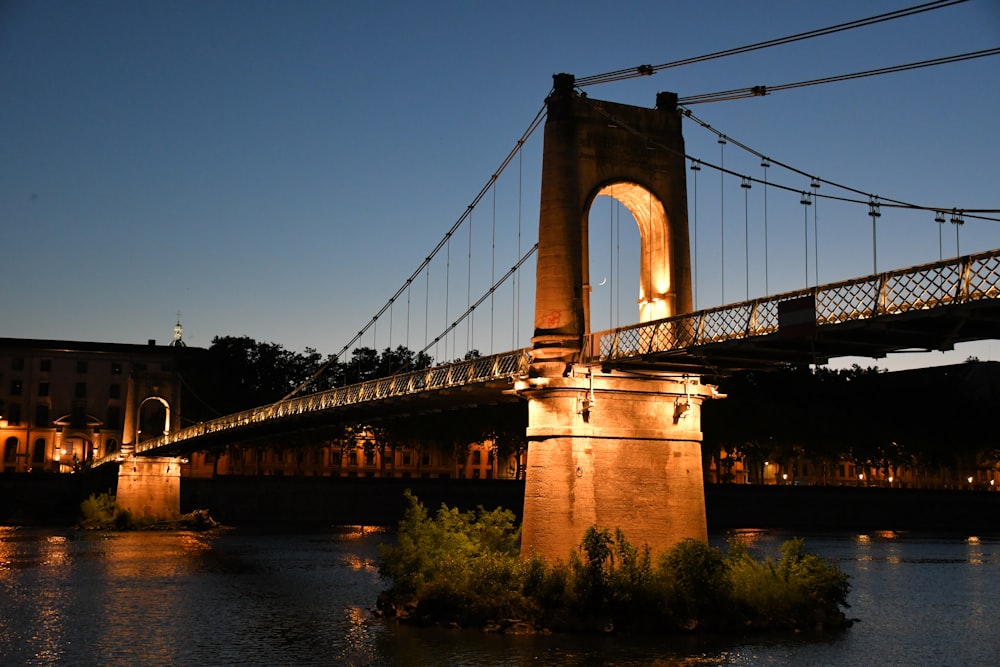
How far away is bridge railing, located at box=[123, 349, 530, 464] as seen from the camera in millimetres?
38406

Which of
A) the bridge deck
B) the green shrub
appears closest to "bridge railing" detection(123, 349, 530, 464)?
the bridge deck

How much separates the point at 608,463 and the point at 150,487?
196 ft

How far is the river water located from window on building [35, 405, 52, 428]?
6291cm

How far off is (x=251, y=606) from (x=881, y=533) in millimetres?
67677

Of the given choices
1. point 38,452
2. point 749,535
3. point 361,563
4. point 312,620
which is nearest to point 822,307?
point 312,620

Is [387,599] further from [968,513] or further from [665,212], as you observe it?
[968,513]

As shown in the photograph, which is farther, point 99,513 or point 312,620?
point 99,513

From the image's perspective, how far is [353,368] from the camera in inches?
4631

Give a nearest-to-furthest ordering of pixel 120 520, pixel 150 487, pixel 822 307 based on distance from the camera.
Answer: pixel 822 307
pixel 120 520
pixel 150 487

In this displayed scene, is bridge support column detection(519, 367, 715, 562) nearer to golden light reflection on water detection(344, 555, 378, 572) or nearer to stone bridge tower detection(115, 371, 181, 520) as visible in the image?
golden light reflection on water detection(344, 555, 378, 572)

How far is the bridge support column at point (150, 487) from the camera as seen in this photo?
86500mm

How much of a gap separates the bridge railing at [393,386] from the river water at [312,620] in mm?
7405

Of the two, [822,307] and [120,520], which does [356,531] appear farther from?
[822,307]

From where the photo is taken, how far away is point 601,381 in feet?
117
